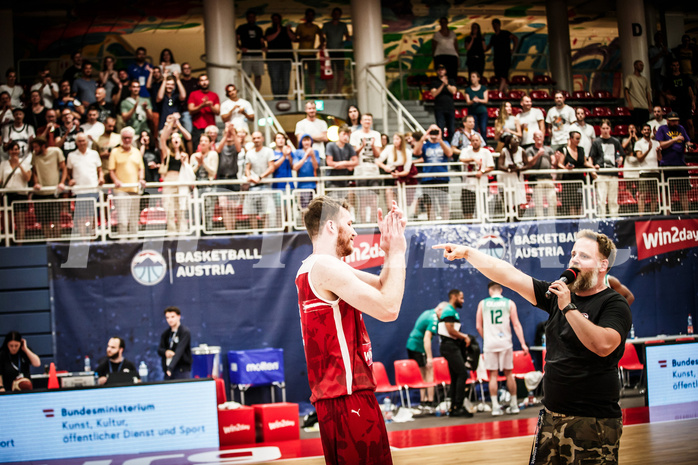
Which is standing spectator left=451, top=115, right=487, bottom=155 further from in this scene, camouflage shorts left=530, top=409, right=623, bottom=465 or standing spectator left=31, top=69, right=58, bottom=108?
camouflage shorts left=530, top=409, right=623, bottom=465

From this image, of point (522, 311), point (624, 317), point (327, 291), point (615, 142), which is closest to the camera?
point (327, 291)

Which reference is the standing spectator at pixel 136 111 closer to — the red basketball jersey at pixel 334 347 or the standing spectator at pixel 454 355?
the standing spectator at pixel 454 355

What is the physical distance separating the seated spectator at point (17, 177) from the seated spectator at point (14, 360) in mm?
1901

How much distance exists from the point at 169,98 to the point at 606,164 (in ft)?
28.1

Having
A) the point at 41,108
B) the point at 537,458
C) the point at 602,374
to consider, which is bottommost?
the point at 537,458

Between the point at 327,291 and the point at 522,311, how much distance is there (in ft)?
34.1

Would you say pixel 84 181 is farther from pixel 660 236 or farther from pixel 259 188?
pixel 660 236

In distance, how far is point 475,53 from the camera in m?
18.1

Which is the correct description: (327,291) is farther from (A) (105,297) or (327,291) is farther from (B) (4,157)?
(B) (4,157)

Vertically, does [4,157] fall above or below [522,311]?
above

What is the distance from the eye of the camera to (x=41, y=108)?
1370 centimetres

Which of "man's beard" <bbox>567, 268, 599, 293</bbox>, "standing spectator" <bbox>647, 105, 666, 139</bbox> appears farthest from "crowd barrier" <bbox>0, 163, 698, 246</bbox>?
"man's beard" <bbox>567, 268, 599, 293</bbox>

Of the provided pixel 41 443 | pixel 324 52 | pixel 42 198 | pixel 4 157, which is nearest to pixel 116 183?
pixel 42 198

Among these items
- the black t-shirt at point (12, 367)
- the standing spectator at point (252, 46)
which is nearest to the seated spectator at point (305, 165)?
the standing spectator at point (252, 46)
